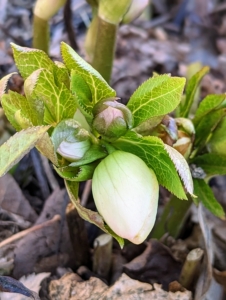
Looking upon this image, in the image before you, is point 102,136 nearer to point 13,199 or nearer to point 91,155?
point 91,155

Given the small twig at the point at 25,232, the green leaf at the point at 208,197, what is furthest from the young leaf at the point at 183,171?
the small twig at the point at 25,232

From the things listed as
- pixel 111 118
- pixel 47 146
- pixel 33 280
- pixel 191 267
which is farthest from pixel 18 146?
pixel 191 267

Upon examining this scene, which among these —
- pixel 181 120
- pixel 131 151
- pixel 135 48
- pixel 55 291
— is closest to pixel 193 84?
pixel 181 120

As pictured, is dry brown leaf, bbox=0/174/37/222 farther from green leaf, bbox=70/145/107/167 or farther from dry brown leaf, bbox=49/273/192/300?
green leaf, bbox=70/145/107/167

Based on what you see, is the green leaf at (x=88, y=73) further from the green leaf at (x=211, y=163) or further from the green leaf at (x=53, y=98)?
the green leaf at (x=211, y=163)

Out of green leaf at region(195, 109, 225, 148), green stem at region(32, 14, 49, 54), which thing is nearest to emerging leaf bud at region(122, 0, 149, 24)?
green stem at region(32, 14, 49, 54)
